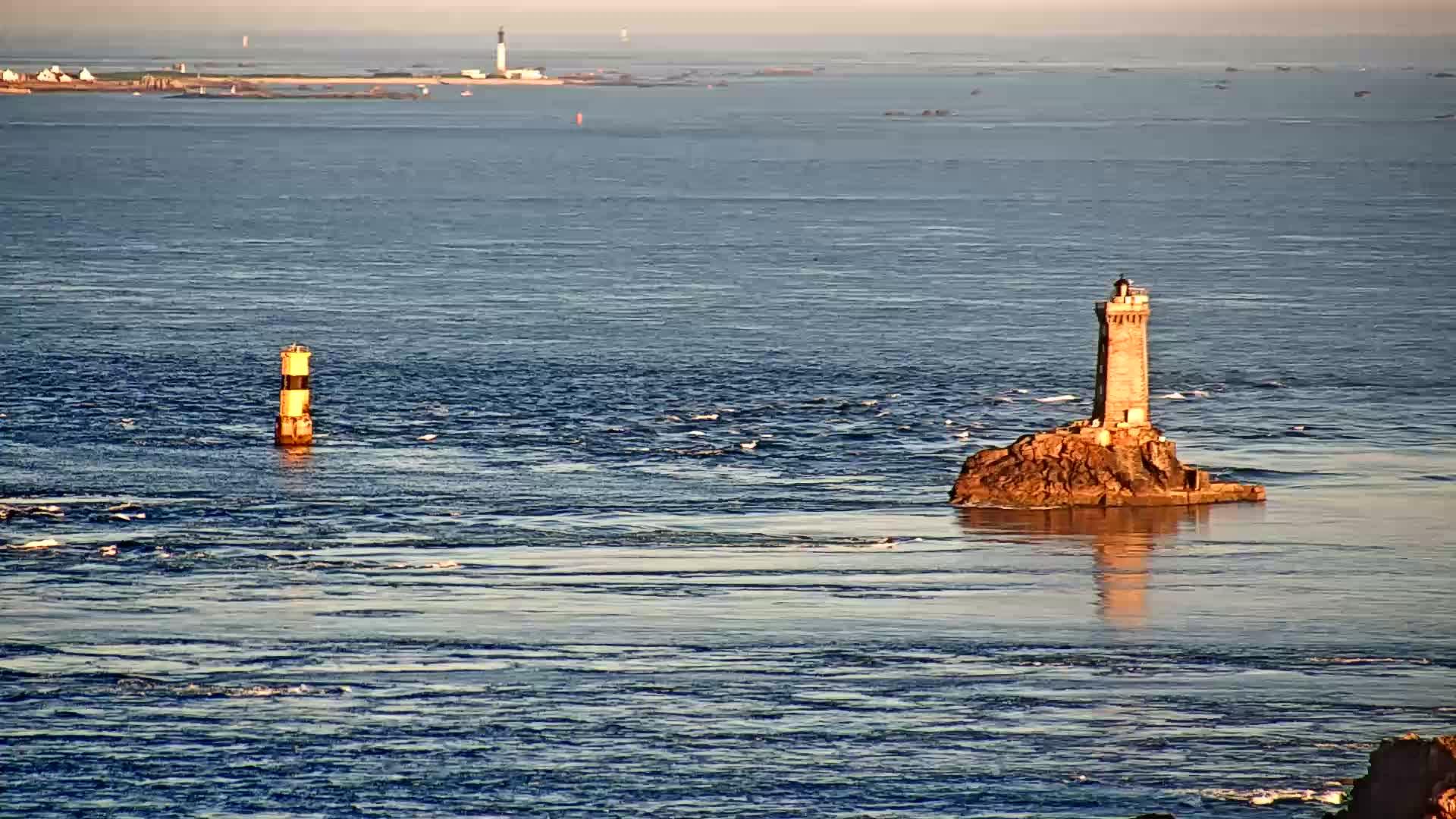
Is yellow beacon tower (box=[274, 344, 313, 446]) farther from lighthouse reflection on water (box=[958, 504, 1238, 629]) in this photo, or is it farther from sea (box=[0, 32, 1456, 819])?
lighthouse reflection on water (box=[958, 504, 1238, 629])

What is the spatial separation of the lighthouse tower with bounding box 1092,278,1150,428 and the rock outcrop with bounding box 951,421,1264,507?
19.1 inches

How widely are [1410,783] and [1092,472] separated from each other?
123 ft

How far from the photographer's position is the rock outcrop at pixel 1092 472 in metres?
72.8

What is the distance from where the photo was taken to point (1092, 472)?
239ft

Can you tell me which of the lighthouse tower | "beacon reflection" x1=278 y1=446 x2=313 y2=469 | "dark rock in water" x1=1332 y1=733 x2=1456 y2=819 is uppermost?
the lighthouse tower

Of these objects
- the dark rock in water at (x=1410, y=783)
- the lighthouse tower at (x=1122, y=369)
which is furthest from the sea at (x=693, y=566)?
the dark rock in water at (x=1410, y=783)

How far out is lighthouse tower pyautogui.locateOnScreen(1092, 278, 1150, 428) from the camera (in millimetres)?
71938

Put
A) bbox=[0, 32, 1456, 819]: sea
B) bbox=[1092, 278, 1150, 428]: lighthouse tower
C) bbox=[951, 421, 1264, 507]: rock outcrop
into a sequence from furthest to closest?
bbox=[951, 421, 1264, 507]: rock outcrop → bbox=[1092, 278, 1150, 428]: lighthouse tower → bbox=[0, 32, 1456, 819]: sea

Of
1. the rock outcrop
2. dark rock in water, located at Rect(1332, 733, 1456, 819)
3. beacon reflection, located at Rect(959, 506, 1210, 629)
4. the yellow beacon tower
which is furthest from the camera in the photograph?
the yellow beacon tower

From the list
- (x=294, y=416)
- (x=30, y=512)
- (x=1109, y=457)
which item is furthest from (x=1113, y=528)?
(x=30, y=512)

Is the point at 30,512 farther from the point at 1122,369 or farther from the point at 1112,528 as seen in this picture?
the point at 1122,369

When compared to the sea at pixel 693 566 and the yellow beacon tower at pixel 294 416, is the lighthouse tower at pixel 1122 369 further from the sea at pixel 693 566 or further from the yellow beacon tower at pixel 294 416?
the yellow beacon tower at pixel 294 416

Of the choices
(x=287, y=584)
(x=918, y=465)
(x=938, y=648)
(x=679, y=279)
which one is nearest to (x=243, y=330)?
(x=679, y=279)

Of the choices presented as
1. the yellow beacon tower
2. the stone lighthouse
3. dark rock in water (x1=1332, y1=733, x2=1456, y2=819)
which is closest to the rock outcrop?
the stone lighthouse
